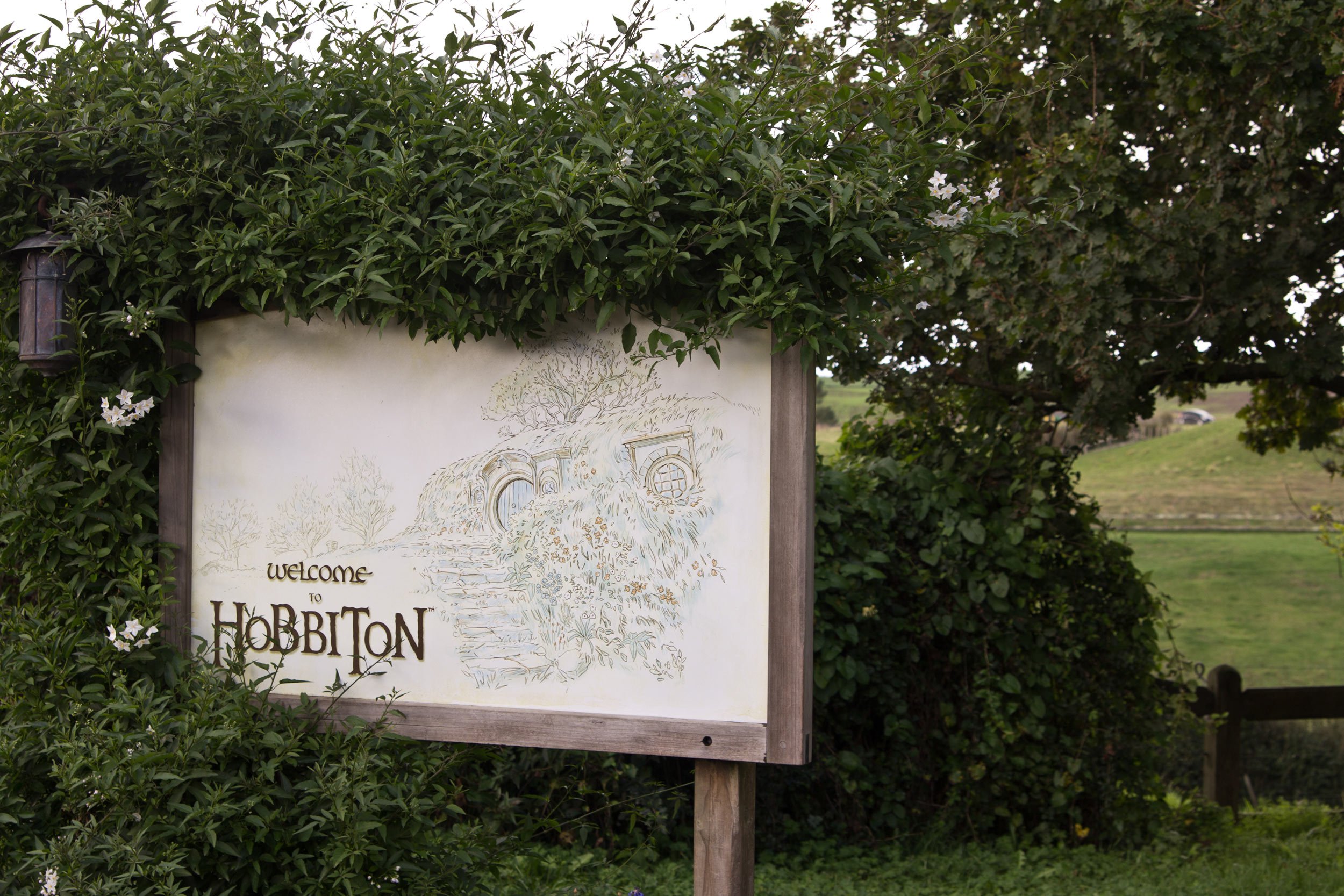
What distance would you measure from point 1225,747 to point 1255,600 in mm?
10106

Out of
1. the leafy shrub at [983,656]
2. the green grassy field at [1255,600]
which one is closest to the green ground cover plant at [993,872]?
the leafy shrub at [983,656]

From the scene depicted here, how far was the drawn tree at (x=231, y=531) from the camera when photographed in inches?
119

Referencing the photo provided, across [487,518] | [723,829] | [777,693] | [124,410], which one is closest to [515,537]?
[487,518]

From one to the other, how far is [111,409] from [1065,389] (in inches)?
163

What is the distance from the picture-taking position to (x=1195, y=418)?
813 inches

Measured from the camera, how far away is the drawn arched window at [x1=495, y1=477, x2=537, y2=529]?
281 centimetres

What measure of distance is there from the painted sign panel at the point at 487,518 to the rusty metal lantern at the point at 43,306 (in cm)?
36

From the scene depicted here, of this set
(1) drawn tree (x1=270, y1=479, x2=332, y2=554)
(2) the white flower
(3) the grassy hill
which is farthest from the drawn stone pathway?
(3) the grassy hill

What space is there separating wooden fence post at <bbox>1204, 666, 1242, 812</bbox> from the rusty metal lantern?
6.28m

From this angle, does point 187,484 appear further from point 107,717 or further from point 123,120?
point 123,120

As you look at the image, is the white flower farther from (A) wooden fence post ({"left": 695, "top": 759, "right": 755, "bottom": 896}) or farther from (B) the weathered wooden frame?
(A) wooden fence post ({"left": 695, "top": 759, "right": 755, "bottom": 896})

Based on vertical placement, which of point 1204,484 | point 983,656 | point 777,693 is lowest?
point 983,656

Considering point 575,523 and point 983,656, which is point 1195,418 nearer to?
point 983,656

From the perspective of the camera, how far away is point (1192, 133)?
15.2 feet
